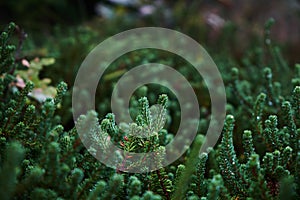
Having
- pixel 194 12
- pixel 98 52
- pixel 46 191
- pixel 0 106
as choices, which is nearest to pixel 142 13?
pixel 194 12

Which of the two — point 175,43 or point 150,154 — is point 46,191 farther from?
point 175,43

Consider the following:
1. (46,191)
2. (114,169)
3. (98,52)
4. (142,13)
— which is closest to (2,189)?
(46,191)

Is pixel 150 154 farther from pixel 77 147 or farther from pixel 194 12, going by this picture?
pixel 194 12

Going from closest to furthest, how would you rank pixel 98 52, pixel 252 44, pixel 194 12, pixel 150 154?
pixel 150 154, pixel 98 52, pixel 252 44, pixel 194 12

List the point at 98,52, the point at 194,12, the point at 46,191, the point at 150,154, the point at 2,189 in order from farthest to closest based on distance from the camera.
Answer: the point at 194,12, the point at 98,52, the point at 150,154, the point at 46,191, the point at 2,189

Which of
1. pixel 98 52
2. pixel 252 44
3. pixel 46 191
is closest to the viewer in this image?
pixel 46 191

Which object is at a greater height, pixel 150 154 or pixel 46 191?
pixel 150 154

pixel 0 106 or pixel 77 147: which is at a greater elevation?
pixel 0 106

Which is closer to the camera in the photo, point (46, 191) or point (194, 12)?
point (46, 191)

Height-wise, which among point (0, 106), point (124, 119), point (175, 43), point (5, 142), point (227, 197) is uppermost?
point (175, 43)
